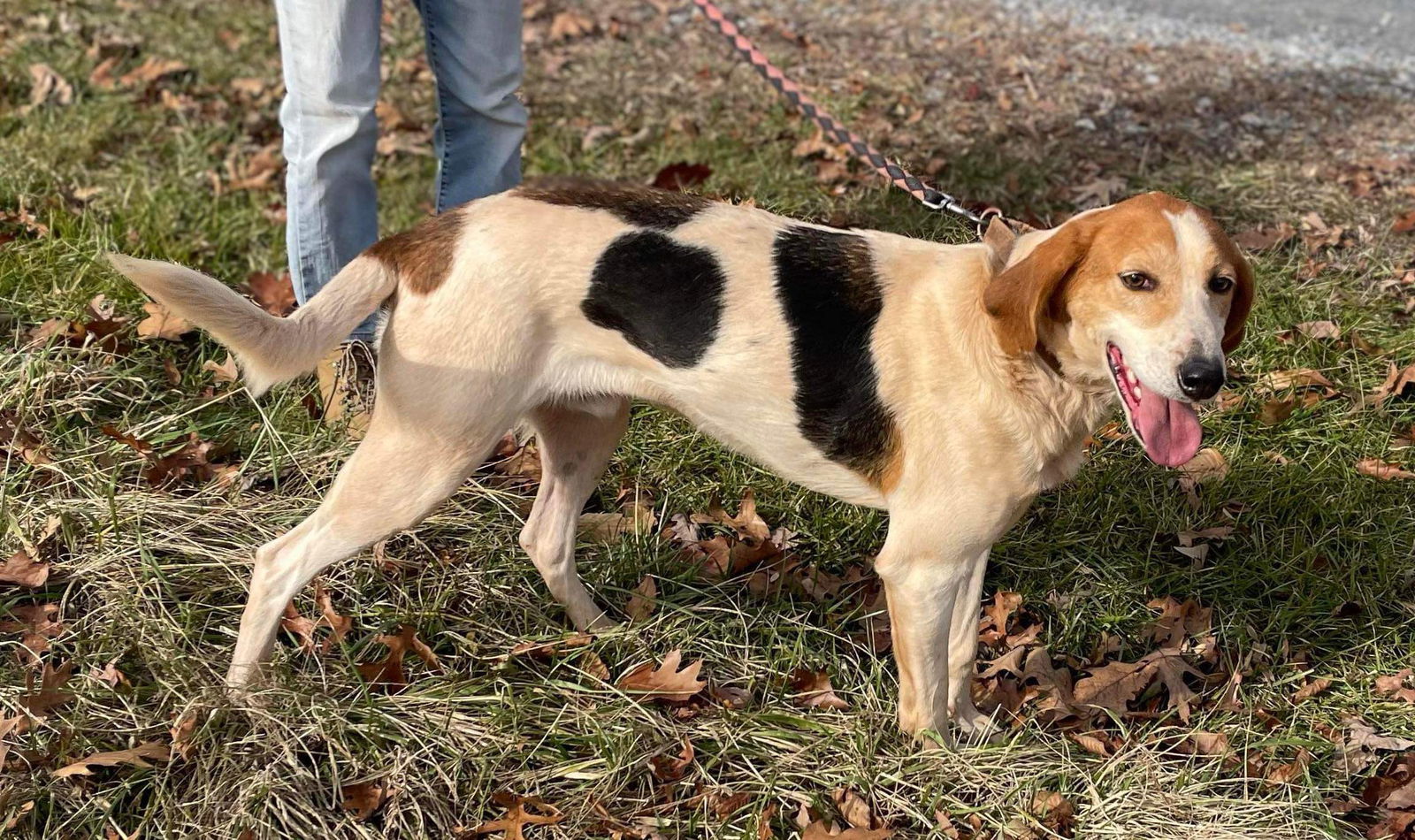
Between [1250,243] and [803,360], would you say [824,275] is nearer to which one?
[803,360]

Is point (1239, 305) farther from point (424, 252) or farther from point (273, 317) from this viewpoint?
point (273, 317)

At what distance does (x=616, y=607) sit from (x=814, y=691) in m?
0.66

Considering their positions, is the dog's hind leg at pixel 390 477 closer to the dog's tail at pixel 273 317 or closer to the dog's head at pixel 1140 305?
the dog's tail at pixel 273 317

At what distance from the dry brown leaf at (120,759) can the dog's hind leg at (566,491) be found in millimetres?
1098

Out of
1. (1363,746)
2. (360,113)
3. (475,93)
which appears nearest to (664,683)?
(1363,746)

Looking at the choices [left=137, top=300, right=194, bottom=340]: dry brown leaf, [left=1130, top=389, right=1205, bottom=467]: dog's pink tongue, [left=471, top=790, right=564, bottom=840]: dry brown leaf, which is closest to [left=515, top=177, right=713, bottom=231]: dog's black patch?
[left=1130, top=389, right=1205, bottom=467]: dog's pink tongue

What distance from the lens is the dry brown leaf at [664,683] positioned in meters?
3.46

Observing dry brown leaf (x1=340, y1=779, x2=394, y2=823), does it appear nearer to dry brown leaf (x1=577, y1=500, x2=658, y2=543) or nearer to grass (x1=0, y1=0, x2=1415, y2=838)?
grass (x1=0, y1=0, x2=1415, y2=838)

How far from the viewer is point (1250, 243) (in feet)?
17.5

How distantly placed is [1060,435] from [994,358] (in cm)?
24

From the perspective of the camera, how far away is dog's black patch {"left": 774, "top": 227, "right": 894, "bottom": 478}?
9.91 feet

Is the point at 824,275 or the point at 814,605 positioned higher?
the point at 824,275

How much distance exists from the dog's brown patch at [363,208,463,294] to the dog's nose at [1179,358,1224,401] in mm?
1636

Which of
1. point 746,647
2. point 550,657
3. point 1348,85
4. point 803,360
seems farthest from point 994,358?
point 1348,85
